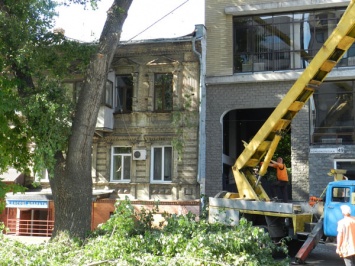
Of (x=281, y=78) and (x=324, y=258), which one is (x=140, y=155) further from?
(x=324, y=258)

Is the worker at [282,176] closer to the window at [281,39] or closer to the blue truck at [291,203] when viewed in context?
the blue truck at [291,203]

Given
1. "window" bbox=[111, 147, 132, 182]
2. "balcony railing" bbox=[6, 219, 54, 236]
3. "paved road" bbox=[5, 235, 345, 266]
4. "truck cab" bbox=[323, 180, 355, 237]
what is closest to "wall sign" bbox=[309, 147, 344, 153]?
"paved road" bbox=[5, 235, 345, 266]

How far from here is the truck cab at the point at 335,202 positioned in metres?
10.8

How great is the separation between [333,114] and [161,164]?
714 centimetres

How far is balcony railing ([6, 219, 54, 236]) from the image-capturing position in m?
18.1

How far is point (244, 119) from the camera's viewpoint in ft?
70.7

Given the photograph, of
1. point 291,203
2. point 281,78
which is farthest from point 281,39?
point 291,203

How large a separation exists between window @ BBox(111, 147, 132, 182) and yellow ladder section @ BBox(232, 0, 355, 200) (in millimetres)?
7007

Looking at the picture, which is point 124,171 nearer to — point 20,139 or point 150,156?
point 150,156

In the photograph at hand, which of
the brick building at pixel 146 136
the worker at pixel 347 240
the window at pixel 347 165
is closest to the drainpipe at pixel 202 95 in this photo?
the brick building at pixel 146 136

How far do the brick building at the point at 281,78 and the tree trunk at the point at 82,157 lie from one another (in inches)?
278

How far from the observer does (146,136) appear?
1859 centimetres

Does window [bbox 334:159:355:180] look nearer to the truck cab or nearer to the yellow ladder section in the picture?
the yellow ladder section

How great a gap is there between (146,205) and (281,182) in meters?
6.40
